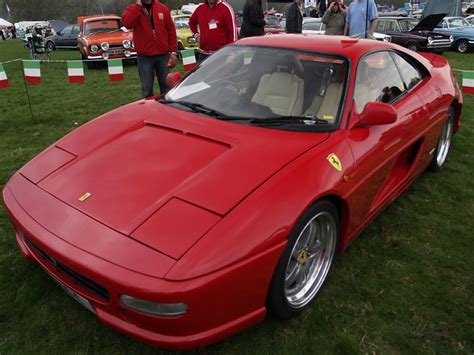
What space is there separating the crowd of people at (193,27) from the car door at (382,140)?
2488 mm

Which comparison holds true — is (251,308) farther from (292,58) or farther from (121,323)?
(292,58)

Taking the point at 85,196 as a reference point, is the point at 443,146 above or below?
below

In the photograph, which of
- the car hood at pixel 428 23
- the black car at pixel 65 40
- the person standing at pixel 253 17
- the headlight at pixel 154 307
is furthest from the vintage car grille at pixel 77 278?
the black car at pixel 65 40

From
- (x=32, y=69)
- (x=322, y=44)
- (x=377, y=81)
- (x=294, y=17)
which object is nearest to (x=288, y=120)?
(x=322, y=44)

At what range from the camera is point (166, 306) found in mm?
1580

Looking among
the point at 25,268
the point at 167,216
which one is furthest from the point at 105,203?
the point at 25,268

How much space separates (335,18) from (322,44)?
5259 millimetres

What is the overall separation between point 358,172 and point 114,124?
1.55 meters

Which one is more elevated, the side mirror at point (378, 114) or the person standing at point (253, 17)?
the person standing at point (253, 17)

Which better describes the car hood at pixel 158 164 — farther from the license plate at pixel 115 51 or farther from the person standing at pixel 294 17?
the license plate at pixel 115 51

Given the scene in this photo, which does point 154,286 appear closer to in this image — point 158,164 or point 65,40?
point 158,164

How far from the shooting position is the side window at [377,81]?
8.68 ft

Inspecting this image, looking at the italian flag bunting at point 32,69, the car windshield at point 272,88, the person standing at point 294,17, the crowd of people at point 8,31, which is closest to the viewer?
the car windshield at point 272,88

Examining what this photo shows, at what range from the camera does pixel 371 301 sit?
232 cm
